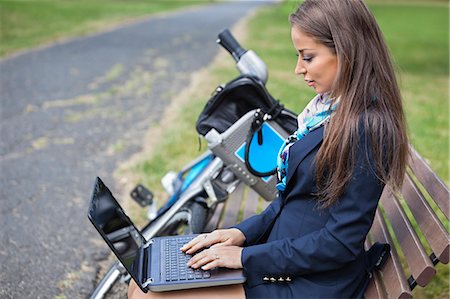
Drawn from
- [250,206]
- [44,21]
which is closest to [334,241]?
[250,206]

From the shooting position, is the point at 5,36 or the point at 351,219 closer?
the point at 351,219

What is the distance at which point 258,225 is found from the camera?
7.55 ft

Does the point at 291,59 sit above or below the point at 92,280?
below

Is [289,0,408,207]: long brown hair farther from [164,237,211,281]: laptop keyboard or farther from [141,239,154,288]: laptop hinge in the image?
[141,239,154,288]: laptop hinge

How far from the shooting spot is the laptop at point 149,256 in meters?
2.00

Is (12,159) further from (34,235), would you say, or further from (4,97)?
(4,97)

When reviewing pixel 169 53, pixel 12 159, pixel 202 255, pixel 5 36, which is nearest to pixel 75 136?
pixel 12 159

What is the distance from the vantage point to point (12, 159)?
16.8 ft

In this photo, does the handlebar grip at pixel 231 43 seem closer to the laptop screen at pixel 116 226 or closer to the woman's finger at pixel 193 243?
the laptop screen at pixel 116 226

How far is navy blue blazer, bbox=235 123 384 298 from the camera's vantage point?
1846mm

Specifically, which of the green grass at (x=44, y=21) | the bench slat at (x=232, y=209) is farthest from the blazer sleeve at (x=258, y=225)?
the green grass at (x=44, y=21)

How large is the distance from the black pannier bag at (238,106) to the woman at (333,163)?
90 cm

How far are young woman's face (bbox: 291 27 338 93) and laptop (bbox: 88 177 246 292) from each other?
77 cm

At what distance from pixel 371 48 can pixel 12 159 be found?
4134 millimetres
